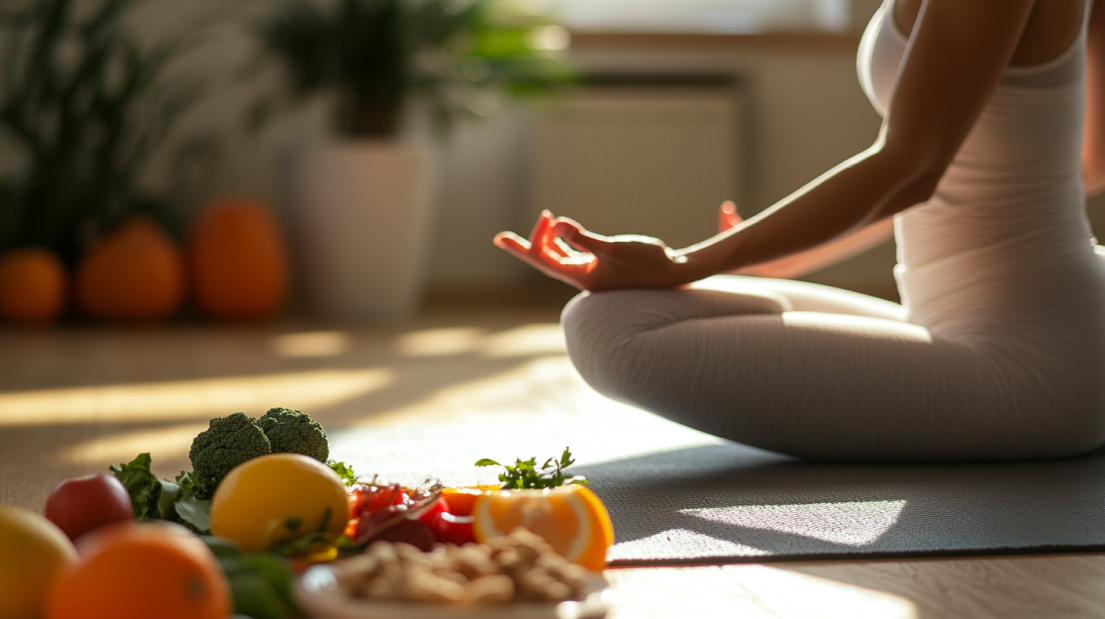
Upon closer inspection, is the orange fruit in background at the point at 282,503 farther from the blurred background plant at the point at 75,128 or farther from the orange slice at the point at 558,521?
the blurred background plant at the point at 75,128

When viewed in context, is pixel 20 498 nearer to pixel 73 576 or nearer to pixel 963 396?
pixel 73 576

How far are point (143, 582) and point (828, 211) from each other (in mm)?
880

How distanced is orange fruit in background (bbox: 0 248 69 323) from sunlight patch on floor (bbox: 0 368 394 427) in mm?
1123

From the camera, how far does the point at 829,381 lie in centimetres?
126

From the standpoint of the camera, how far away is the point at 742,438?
1.31 meters

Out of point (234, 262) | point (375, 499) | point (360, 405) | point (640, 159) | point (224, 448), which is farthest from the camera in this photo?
point (640, 159)

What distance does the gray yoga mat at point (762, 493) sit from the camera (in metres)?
0.97

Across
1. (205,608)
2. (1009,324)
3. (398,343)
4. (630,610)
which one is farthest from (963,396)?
(398,343)

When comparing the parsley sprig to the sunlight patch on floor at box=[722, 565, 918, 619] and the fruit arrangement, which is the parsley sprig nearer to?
the fruit arrangement

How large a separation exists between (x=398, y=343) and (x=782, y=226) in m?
1.64

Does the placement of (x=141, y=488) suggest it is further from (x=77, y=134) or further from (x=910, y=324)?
(x=77, y=134)

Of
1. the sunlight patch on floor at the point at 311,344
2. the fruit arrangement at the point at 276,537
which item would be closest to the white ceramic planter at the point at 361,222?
the sunlight patch on floor at the point at 311,344

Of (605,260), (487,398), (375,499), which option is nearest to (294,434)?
(375,499)

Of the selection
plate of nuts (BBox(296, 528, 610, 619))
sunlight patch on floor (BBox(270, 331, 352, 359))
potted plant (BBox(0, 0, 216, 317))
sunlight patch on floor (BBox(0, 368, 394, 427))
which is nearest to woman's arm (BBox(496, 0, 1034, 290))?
plate of nuts (BBox(296, 528, 610, 619))
